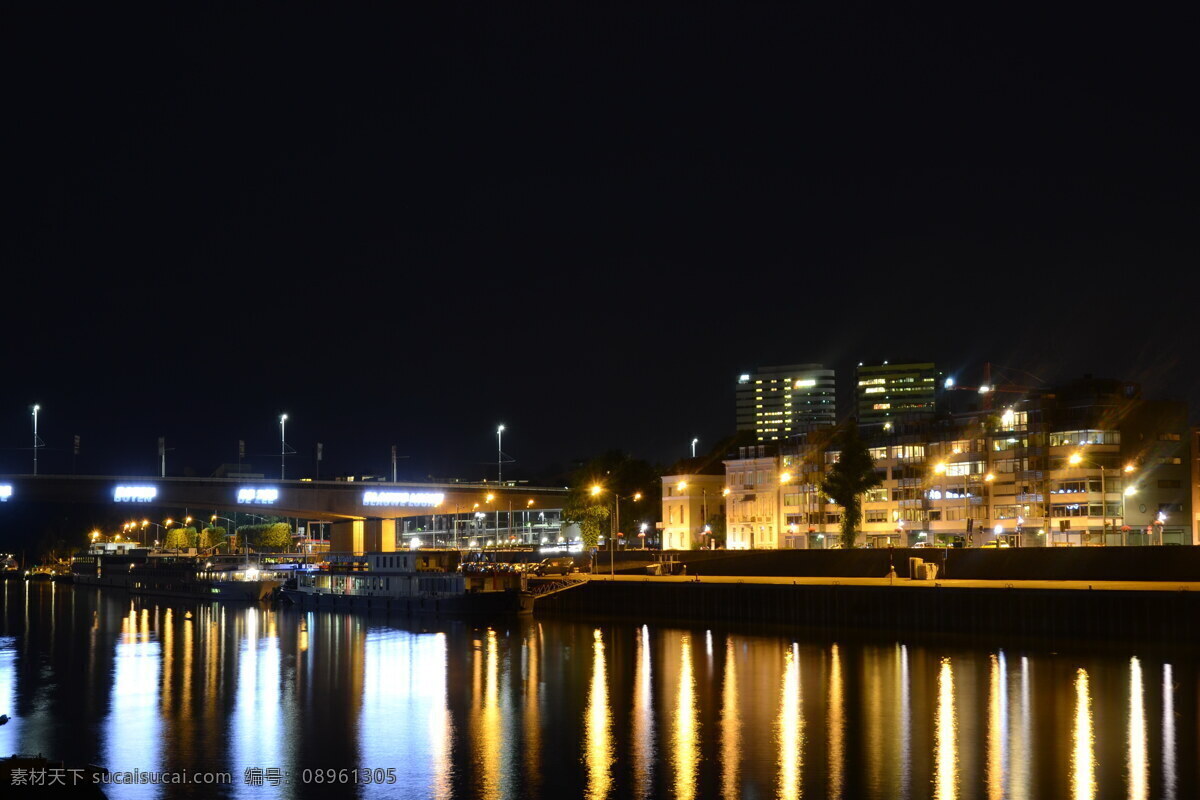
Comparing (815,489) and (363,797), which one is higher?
(815,489)

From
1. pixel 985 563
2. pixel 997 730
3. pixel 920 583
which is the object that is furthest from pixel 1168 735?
pixel 985 563

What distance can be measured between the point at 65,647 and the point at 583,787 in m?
49.0

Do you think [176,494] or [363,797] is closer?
[363,797]

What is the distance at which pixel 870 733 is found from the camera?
45812mm

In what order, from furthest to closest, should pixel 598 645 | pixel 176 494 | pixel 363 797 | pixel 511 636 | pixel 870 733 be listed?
pixel 176 494, pixel 511 636, pixel 598 645, pixel 870 733, pixel 363 797

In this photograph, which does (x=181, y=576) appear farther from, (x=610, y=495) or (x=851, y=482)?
(x=851, y=482)

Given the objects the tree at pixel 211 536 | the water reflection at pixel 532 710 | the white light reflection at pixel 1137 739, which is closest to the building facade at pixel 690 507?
the water reflection at pixel 532 710

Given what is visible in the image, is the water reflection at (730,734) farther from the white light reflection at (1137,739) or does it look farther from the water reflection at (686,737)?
the white light reflection at (1137,739)

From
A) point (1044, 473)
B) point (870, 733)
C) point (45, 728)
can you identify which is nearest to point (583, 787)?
point (870, 733)

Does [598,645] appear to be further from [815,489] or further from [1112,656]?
[815,489]

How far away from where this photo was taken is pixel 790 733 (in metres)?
46.0

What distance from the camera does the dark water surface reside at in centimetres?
3900

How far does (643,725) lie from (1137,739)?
1657 cm

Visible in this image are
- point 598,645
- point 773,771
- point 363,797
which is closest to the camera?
point 363,797
